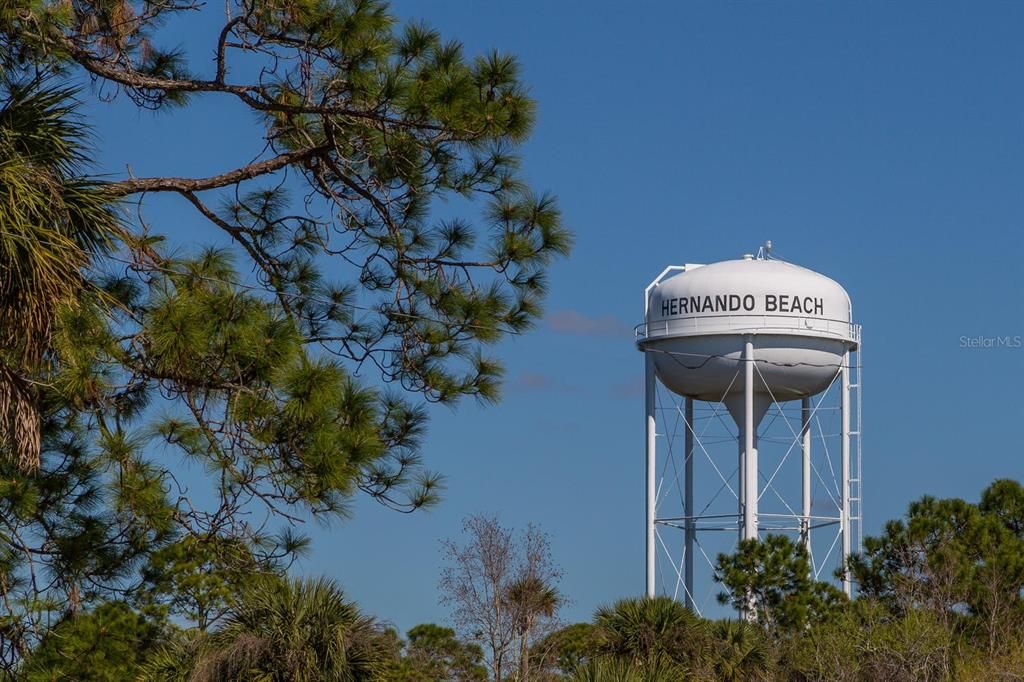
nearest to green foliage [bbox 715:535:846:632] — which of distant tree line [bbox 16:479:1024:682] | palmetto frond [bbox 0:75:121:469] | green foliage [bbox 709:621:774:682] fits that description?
distant tree line [bbox 16:479:1024:682]

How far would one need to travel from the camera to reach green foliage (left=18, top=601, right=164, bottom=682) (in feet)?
48.3

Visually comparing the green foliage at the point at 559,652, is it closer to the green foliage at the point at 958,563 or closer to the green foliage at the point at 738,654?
the green foliage at the point at 738,654

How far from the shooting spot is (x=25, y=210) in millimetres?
11234

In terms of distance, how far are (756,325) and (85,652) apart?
19764 mm

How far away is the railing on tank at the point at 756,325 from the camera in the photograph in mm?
34312

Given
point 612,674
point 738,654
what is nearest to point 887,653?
point 738,654

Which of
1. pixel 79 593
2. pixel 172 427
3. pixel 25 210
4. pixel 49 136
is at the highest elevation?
pixel 49 136

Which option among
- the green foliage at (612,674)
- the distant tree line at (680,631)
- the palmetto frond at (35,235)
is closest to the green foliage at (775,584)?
A: the distant tree line at (680,631)

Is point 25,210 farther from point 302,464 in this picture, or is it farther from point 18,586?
point 18,586

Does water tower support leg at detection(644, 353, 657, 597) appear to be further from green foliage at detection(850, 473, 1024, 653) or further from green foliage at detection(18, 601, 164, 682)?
green foliage at detection(18, 601, 164, 682)

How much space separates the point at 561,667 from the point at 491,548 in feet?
12.6

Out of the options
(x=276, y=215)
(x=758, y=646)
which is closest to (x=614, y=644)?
(x=758, y=646)

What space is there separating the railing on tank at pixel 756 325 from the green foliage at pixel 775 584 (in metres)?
4.18

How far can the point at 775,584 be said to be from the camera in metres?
33.0
